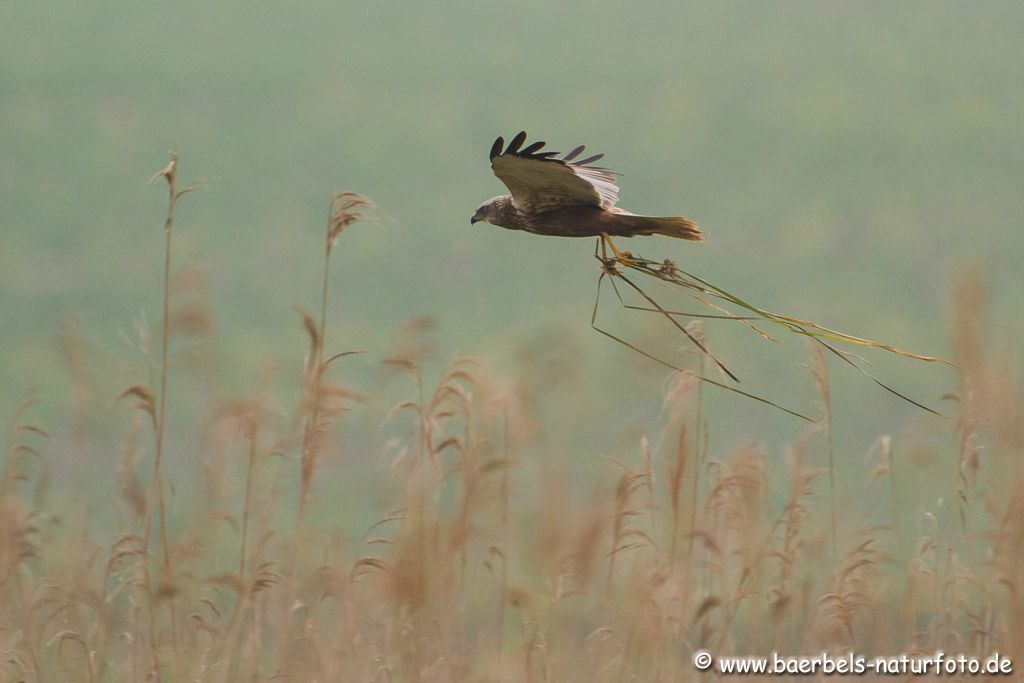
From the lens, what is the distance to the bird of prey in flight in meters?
2.99

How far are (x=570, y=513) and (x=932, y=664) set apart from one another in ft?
4.41

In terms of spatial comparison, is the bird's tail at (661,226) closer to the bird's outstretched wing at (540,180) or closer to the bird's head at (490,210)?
the bird's outstretched wing at (540,180)

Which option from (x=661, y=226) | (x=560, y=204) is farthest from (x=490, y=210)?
(x=661, y=226)

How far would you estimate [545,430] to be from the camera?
3.90 metres

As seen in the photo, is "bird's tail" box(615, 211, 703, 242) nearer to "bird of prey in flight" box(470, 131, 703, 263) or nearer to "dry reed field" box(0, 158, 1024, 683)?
"bird of prey in flight" box(470, 131, 703, 263)

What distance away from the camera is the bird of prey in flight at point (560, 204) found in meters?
2.99

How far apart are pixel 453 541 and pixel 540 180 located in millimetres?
1151

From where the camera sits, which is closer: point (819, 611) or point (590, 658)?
point (819, 611)

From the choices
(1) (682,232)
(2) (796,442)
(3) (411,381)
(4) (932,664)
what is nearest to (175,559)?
(3) (411,381)

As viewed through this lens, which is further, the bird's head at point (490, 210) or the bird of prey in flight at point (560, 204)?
the bird's head at point (490, 210)

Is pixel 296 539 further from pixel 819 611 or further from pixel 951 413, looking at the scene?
pixel 951 413

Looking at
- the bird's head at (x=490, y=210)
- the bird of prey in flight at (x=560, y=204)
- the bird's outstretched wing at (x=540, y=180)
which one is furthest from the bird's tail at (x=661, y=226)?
the bird's head at (x=490, y=210)

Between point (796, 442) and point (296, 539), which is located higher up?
point (796, 442)

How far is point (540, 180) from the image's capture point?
3.09 m
